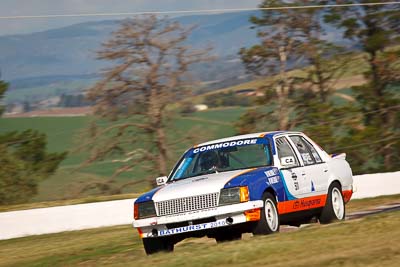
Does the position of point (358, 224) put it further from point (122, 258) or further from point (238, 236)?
point (122, 258)

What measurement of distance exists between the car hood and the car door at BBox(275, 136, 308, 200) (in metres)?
0.68

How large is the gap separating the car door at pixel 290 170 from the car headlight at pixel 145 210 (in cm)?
186

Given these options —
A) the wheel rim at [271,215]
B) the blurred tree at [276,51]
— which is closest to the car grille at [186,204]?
the wheel rim at [271,215]

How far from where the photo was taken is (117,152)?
4378 centimetres

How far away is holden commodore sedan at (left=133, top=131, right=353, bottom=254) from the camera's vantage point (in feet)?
38.2

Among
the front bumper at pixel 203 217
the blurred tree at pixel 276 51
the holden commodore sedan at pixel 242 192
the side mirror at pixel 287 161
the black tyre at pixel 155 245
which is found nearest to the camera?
the front bumper at pixel 203 217

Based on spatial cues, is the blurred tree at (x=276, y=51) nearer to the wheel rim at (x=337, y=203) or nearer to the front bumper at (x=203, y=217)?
the wheel rim at (x=337, y=203)

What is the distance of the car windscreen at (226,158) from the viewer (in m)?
12.6

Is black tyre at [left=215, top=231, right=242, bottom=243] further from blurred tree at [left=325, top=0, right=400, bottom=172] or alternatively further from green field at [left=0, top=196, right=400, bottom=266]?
blurred tree at [left=325, top=0, right=400, bottom=172]

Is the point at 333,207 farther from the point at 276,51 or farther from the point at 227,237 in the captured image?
the point at 276,51

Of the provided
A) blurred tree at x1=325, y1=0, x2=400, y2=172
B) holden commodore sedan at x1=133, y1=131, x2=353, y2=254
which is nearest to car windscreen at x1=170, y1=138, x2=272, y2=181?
holden commodore sedan at x1=133, y1=131, x2=353, y2=254

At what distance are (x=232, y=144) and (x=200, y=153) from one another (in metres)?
0.50

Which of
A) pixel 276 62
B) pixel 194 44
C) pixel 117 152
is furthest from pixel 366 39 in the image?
pixel 117 152

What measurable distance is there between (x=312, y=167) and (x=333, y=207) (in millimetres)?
745
